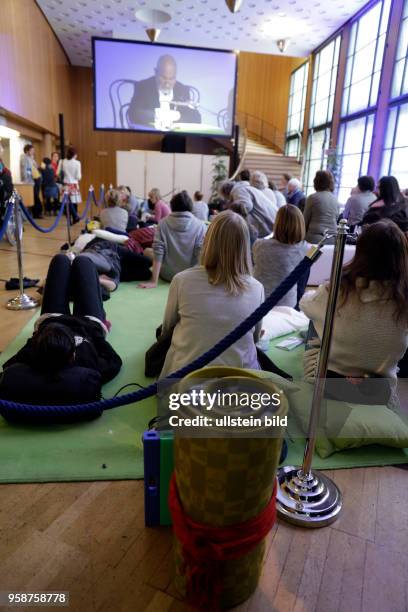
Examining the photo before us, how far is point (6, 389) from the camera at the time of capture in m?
1.81

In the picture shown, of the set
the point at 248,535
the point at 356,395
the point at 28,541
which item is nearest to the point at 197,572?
the point at 248,535

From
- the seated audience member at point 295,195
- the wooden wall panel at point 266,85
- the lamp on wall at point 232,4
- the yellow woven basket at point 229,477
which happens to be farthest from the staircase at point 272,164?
the yellow woven basket at point 229,477

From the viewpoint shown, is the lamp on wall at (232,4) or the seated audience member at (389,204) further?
the lamp on wall at (232,4)

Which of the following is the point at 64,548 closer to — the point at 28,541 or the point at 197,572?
the point at 28,541

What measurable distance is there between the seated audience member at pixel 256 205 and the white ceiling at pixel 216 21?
645cm

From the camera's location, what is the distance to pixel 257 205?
4805mm

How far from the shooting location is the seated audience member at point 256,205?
15.4 feet

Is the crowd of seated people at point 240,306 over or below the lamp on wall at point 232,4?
below

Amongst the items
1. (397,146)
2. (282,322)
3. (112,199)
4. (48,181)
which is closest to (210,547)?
(282,322)

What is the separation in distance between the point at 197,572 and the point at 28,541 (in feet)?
1.97

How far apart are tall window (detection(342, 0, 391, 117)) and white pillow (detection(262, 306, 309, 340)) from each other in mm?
7145

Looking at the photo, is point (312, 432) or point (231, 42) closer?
point (312, 432)

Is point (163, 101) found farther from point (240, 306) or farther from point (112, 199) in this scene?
point (240, 306)

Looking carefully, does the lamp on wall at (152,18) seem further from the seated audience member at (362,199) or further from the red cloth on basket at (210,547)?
the red cloth on basket at (210,547)
